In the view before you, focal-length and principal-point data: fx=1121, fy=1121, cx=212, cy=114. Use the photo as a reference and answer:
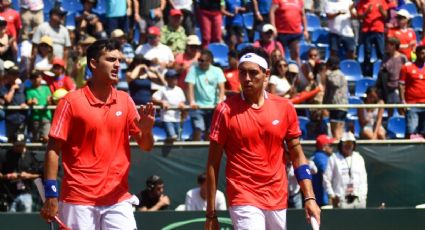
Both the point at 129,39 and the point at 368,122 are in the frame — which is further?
the point at 129,39

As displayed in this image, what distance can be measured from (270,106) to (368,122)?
8500 mm

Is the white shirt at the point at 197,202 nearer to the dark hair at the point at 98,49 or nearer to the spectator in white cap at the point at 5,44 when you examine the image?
the spectator in white cap at the point at 5,44

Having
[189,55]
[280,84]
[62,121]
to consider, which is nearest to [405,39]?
[280,84]

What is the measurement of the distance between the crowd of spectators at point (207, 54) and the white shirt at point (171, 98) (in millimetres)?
15

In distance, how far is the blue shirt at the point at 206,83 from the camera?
16.9 metres

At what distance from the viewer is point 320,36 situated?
70.5 ft

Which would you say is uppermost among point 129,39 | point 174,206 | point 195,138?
point 129,39

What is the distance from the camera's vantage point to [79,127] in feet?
30.6

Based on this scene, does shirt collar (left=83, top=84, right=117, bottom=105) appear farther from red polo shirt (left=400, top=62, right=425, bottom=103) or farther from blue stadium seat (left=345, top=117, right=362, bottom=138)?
red polo shirt (left=400, top=62, right=425, bottom=103)

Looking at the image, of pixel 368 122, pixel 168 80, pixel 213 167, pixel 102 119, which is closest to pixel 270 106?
pixel 213 167

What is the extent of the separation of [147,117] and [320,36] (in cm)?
1256

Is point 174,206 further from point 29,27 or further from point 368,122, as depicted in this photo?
point 29,27

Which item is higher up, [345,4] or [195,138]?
[345,4]

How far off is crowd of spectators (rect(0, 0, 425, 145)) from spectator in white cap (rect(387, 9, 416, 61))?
18mm
